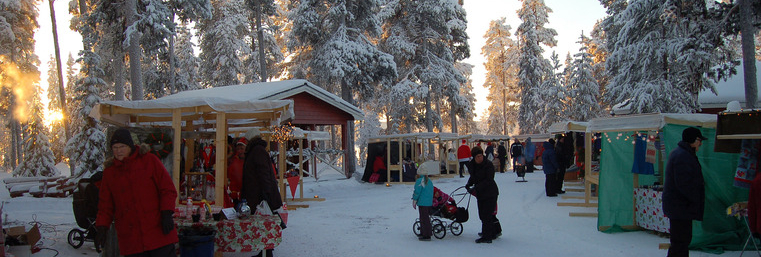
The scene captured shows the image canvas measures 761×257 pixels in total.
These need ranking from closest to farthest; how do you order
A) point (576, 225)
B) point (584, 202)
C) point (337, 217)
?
point (576, 225) < point (337, 217) < point (584, 202)

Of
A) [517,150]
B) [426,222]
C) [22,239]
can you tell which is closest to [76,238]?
[22,239]

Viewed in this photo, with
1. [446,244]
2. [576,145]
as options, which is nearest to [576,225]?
[446,244]

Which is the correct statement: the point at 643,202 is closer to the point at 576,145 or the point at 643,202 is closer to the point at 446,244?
the point at 446,244

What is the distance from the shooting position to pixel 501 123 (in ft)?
177

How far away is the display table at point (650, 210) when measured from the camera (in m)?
8.45

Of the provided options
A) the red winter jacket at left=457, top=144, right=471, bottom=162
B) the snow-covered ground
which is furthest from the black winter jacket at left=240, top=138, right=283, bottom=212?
the red winter jacket at left=457, top=144, right=471, bottom=162

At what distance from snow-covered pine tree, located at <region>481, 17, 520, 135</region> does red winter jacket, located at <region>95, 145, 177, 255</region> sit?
44769 mm

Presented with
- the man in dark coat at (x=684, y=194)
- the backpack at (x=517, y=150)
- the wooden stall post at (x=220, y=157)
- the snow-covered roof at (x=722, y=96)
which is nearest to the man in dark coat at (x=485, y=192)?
the man in dark coat at (x=684, y=194)

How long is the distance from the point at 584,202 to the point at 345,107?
10.9 m

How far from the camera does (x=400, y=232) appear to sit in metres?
9.56

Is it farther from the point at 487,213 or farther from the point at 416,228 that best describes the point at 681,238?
the point at 416,228

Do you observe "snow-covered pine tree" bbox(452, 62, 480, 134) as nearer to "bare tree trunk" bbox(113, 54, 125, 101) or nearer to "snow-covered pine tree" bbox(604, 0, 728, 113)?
"snow-covered pine tree" bbox(604, 0, 728, 113)

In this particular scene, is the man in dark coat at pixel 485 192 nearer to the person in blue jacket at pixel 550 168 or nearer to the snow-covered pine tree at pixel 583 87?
the person in blue jacket at pixel 550 168

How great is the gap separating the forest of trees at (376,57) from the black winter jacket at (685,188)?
8335 mm
